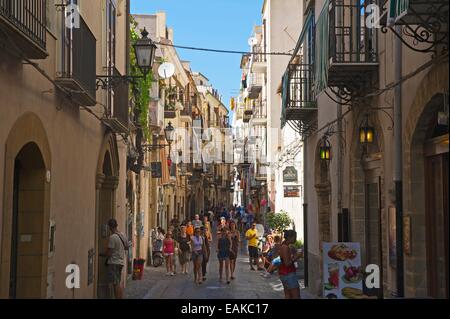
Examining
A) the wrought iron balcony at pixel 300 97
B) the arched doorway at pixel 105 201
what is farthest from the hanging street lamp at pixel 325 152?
the arched doorway at pixel 105 201

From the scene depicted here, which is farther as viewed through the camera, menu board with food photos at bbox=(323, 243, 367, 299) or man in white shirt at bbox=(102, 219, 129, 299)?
man in white shirt at bbox=(102, 219, 129, 299)

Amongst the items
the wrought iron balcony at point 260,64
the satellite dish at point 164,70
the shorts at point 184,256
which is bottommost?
the shorts at point 184,256

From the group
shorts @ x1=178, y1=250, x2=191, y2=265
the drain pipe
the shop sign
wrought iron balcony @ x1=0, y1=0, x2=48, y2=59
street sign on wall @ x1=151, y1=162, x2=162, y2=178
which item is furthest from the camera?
street sign on wall @ x1=151, y1=162, x2=162, y2=178

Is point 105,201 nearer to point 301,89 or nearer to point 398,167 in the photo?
point 301,89

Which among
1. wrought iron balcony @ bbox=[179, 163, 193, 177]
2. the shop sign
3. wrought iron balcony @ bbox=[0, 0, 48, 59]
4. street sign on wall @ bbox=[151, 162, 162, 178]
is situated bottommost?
the shop sign

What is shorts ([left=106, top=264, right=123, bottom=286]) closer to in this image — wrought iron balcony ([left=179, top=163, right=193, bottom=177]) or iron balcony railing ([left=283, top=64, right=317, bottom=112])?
iron balcony railing ([left=283, top=64, right=317, bottom=112])

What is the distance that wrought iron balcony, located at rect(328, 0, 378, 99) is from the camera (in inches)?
477

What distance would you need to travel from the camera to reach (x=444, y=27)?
8.32 m

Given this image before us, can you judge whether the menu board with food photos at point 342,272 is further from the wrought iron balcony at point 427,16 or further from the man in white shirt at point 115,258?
the man in white shirt at point 115,258

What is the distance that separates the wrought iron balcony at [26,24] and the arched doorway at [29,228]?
68.6 inches

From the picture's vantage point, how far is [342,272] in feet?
36.9

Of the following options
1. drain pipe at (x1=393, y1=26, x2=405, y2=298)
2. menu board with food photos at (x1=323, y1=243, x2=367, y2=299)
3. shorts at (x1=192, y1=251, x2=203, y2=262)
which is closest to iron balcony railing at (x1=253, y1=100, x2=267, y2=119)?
shorts at (x1=192, y1=251, x2=203, y2=262)

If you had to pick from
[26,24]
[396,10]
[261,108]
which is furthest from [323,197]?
[261,108]

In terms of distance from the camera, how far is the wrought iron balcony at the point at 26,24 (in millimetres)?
7734
